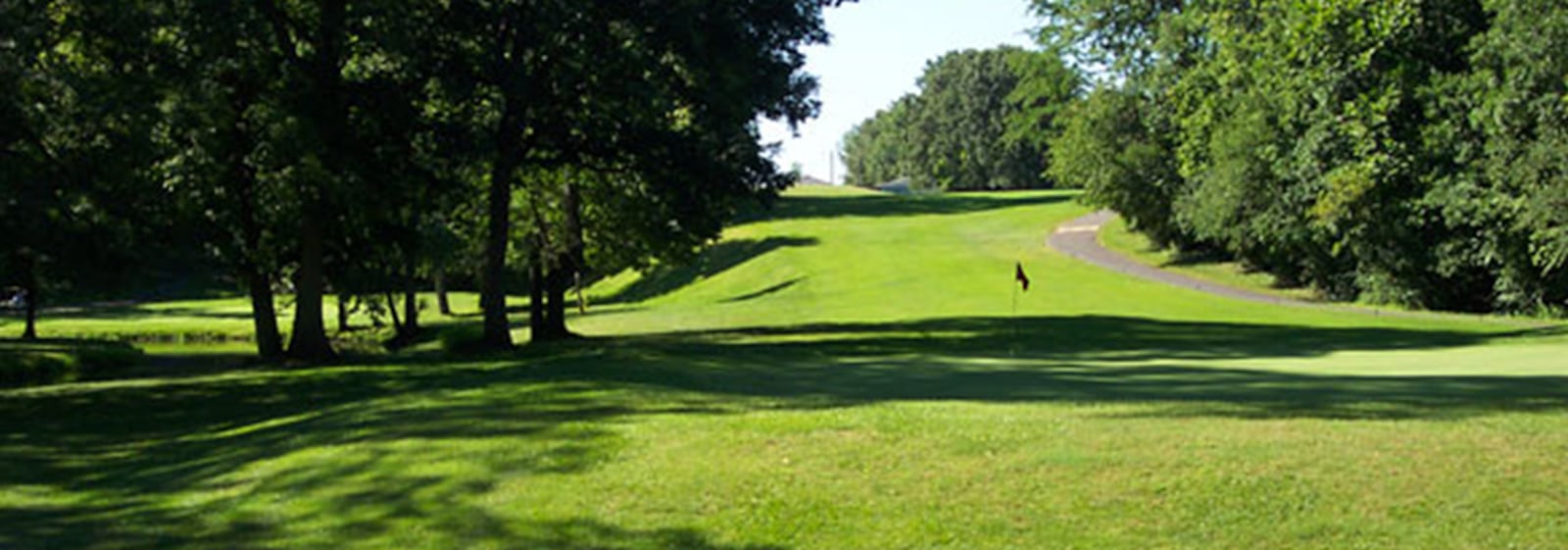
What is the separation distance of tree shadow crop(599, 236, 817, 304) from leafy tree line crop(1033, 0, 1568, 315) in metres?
21.6

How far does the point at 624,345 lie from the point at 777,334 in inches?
205

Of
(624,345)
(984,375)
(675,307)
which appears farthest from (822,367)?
(675,307)

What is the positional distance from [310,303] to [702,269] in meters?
34.1

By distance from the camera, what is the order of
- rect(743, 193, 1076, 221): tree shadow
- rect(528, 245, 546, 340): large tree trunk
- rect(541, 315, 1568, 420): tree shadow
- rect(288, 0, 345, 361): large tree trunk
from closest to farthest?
1. rect(541, 315, 1568, 420): tree shadow
2. rect(288, 0, 345, 361): large tree trunk
3. rect(528, 245, 546, 340): large tree trunk
4. rect(743, 193, 1076, 221): tree shadow

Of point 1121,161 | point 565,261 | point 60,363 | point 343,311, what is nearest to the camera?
point 60,363

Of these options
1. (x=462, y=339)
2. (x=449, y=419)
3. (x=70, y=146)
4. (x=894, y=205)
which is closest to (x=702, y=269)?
(x=894, y=205)

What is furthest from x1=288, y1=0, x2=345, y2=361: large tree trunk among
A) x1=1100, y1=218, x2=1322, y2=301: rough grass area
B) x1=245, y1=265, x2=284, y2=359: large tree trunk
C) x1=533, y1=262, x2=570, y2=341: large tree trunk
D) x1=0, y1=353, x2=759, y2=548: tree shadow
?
x1=1100, y1=218, x2=1322, y2=301: rough grass area

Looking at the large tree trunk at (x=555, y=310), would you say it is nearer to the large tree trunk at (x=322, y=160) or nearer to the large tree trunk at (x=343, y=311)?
the large tree trunk at (x=343, y=311)

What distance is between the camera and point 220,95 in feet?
83.1

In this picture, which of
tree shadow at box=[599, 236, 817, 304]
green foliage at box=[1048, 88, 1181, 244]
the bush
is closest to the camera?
the bush

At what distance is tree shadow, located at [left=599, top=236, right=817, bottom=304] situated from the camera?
6286 centimetres

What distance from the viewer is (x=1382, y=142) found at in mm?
38094

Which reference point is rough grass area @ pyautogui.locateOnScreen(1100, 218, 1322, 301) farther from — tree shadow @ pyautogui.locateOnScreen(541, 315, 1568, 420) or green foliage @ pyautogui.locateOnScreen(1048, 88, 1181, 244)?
tree shadow @ pyautogui.locateOnScreen(541, 315, 1568, 420)

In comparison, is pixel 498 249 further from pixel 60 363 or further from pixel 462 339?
pixel 60 363
